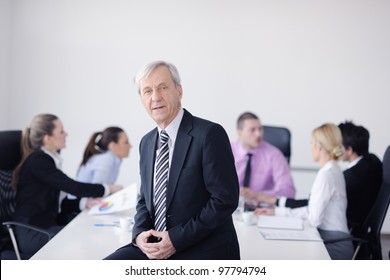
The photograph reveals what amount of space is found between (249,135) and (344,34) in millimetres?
1031

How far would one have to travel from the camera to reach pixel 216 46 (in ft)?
14.2

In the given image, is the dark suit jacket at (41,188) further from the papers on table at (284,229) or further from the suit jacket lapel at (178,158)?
the suit jacket lapel at (178,158)

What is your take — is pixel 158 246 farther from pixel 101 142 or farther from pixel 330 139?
pixel 101 142

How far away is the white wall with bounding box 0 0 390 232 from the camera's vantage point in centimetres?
392

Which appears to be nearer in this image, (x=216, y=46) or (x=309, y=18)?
(x=309, y=18)

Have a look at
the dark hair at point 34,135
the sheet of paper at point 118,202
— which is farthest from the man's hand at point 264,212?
the dark hair at point 34,135

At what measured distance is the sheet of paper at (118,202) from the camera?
2656 millimetres

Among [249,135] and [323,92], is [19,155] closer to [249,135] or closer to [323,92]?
[249,135]

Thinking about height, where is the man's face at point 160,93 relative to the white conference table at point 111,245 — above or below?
above

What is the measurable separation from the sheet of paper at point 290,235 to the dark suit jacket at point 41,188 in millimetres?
1067

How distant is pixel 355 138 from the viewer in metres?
2.98

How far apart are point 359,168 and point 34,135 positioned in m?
1.90

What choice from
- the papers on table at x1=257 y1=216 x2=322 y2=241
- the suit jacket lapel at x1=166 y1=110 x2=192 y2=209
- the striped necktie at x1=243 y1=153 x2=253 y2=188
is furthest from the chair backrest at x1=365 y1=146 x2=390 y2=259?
the suit jacket lapel at x1=166 y1=110 x2=192 y2=209
